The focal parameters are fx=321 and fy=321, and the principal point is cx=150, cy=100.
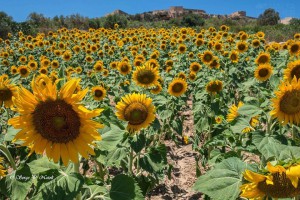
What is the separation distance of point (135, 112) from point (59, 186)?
1.34 m

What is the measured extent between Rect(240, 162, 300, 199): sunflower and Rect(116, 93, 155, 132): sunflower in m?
1.39

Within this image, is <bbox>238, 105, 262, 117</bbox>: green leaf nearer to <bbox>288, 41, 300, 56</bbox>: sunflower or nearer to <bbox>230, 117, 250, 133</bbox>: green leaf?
<bbox>230, 117, 250, 133</bbox>: green leaf

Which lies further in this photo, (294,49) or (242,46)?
(242,46)

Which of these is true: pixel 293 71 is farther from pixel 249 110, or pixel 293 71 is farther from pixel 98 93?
pixel 98 93

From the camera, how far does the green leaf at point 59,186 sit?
76.7 inches

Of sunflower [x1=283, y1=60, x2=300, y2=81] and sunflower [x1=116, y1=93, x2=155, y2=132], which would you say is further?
sunflower [x1=283, y1=60, x2=300, y2=81]

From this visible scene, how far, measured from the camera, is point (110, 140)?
225cm

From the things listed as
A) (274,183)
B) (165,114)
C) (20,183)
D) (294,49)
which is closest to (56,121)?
(20,183)

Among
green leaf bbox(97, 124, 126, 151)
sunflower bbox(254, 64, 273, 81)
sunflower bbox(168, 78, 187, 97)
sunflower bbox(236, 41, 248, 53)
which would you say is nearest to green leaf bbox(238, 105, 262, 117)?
green leaf bbox(97, 124, 126, 151)

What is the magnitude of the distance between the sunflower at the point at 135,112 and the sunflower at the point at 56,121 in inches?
48.5

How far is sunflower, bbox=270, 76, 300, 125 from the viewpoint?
264cm

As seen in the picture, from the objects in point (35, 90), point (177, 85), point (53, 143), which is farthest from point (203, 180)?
point (177, 85)

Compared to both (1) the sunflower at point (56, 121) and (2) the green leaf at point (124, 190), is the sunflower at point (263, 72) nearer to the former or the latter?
(2) the green leaf at point (124, 190)

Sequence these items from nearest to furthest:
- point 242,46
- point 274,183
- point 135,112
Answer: point 274,183 < point 135,112 < point 242,46
